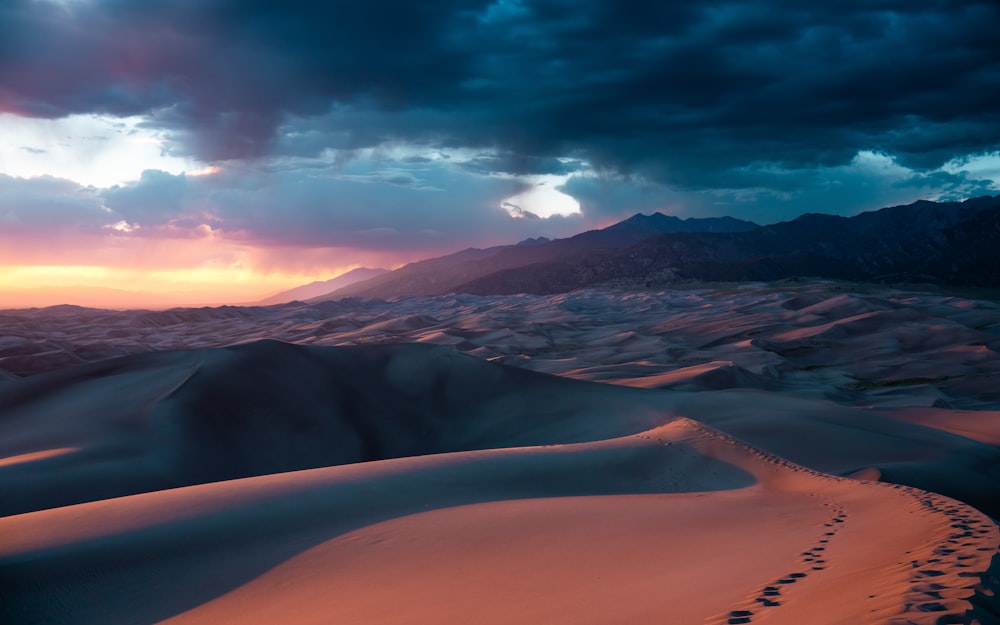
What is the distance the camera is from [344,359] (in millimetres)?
17219

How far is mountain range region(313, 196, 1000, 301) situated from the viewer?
121625 mm

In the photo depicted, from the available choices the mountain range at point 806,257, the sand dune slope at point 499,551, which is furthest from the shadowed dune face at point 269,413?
the mountain range at point 806,257

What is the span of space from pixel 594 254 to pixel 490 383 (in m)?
135

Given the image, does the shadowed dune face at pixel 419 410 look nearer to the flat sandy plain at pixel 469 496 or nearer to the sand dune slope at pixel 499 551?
the flat sandy plain at pixel 469 496

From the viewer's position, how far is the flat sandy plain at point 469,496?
3979 mm

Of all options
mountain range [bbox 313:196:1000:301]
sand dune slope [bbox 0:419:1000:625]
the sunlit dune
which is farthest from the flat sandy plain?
mountain range [bbox 313:196:1000:301]

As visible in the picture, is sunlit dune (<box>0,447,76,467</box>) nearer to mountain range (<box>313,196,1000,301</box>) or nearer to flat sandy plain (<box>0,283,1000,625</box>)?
flat sandy plain (<box>0,283,1000,625</box>)

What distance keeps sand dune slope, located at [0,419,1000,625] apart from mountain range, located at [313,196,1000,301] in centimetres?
10418

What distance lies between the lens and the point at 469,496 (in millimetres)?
7258

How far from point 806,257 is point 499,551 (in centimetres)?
14713

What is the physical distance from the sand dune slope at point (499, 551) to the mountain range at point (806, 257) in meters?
104

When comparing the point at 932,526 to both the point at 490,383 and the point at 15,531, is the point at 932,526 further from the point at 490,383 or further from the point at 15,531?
the point at 490,383

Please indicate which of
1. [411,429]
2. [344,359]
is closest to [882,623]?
[411,429]

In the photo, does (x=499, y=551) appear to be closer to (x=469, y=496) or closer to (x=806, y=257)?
(x=469, y=496)
